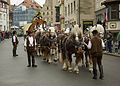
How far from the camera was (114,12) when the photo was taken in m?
33.3

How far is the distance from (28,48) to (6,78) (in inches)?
178

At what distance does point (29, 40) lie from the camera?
730 inches

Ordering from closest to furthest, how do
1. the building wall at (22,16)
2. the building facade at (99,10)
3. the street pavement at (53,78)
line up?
the street pavement at (53,78) → the building facade at (99,10) → the building wall at (22,16)

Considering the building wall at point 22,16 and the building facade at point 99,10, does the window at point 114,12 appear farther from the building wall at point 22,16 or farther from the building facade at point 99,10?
the building wall at point 22,16

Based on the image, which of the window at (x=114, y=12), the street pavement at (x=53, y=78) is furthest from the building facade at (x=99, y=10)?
the street pavement at (x=53, y=78)

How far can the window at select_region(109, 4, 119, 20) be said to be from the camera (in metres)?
33.1

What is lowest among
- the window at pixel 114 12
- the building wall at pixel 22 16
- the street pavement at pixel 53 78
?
the street pavement at pixel 53 78

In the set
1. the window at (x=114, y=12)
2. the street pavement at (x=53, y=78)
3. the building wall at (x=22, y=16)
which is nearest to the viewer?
the street pavement at (x=53, y=78)

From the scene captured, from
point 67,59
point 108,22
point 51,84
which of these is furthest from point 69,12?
point 51,84

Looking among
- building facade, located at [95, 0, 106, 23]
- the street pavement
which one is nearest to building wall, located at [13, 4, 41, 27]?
building facade, located at [95, 0, 106, 23]

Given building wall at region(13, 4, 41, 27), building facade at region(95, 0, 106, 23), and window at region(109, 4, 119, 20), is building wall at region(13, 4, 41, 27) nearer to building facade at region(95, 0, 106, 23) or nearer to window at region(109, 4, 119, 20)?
building facade at region(95, 0, 106, 23)

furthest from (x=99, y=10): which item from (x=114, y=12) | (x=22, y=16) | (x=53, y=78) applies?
(x=22, y=16)

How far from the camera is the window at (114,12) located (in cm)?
3309

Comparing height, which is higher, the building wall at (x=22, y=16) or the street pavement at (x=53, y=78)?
the building wall at (x=22, y=16)
